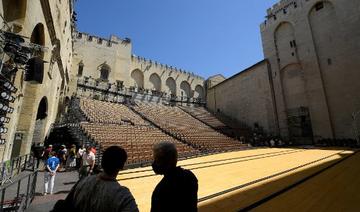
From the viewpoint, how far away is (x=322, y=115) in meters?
20.2

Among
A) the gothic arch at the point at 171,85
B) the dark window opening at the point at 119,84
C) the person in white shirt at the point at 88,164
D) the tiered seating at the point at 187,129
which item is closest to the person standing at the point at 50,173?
the person in white shirt at the point at 88,164

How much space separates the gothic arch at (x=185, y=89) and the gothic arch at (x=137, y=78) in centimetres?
813

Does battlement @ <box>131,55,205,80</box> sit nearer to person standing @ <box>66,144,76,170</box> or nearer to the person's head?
person standing @ <box>66,144,76,170</box>

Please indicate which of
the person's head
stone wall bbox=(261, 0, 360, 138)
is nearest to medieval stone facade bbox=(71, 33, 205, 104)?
stone wall bbox=(261, 0, 360, 138)

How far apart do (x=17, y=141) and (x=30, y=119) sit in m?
1.21

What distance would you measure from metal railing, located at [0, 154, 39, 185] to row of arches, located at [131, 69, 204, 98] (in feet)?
77.9

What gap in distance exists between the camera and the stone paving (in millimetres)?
4938

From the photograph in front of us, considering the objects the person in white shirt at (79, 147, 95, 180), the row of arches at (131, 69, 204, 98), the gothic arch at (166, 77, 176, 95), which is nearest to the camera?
the person in white shirt at (79, 147, 95, 180)

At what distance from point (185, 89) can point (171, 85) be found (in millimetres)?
3158

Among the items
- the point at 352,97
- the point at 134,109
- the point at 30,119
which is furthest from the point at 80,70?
the point at 352,97

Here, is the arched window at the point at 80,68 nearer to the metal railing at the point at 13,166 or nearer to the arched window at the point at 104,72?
the arched window at the point at 104,72

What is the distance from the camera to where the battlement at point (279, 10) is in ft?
79.5

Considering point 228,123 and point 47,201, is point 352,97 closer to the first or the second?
point 228,123

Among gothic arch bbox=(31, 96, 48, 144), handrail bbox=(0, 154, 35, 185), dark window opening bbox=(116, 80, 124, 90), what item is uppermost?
dark window opening bbox=(116, 80, 124, 90)
